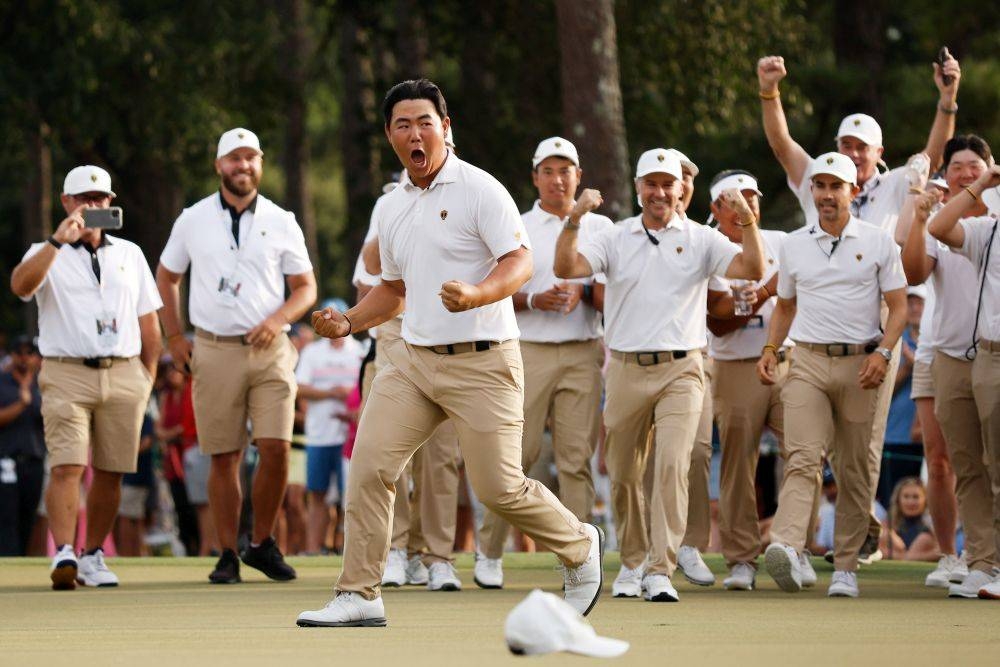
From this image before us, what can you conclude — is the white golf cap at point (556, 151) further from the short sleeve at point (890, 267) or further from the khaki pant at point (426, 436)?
the khaki pant at point (426, 436)

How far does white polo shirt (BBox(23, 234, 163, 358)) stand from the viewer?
39.7 ft

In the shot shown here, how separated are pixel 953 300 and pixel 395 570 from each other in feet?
12.3

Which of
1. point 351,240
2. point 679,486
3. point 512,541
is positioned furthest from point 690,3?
point 679,486

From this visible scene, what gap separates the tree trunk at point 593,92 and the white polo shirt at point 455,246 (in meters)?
11.2

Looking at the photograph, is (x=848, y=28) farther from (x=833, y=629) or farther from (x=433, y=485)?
(x=833, y=629)

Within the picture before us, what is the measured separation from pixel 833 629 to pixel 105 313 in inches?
214

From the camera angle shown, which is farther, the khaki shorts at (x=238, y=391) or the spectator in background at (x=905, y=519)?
the spectator in background at (x=905, y=519)

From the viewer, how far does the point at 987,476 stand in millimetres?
11438

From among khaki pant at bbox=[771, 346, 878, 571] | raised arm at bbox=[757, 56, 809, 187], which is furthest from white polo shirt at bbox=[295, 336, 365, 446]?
khaki pant at bbox=[771, 346, 878, 571]

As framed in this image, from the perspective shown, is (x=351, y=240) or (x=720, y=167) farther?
(x=351, y=240)

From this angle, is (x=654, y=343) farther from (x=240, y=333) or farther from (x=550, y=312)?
(x=240, y=333)

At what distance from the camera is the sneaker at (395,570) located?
38.7 feet

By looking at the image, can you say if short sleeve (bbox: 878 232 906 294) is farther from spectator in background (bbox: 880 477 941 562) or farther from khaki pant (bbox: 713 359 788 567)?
spectator in background (bbox: 880 477 941 562)

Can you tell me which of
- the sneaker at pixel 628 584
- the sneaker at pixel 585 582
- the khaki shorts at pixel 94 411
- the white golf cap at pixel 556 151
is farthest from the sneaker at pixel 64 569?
the sneaker at pixel 585 582
